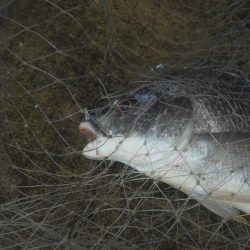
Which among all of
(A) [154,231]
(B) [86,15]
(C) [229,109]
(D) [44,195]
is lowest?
(A) [154,231]

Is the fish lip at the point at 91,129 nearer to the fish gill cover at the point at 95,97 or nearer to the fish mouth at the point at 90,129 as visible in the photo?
the fish mouth at the point at 90,129

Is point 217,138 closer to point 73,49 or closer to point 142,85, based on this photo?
point 142,85

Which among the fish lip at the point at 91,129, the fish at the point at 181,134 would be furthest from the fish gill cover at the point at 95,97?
the fish lip at the point at 91,129

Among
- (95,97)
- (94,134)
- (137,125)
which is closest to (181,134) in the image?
(137,125)

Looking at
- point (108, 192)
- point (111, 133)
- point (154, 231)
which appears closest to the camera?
point (111, 133)

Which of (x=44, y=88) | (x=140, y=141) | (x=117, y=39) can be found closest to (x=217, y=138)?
(x=140, y=141)

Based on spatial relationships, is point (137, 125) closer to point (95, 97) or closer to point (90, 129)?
point (90, 129)

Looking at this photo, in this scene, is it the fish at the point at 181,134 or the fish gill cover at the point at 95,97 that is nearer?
the fish at the point at 181,134
